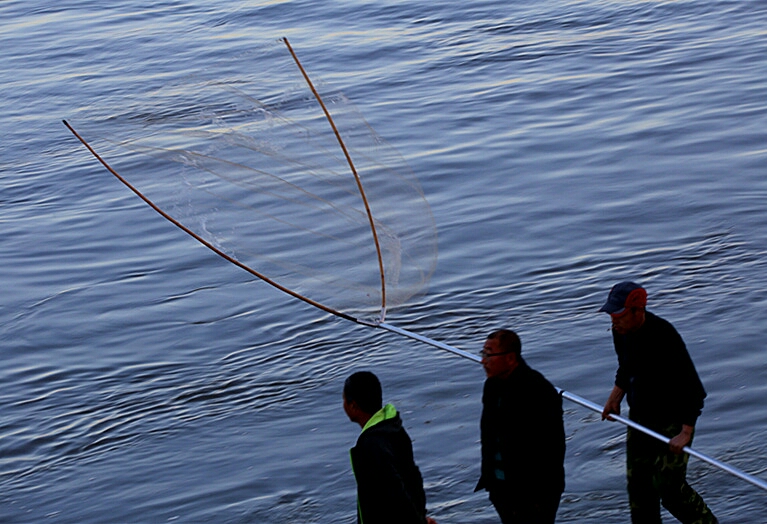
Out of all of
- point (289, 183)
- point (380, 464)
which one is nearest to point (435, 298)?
point (289, 183)

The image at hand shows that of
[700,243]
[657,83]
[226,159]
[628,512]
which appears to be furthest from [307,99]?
[657,83]

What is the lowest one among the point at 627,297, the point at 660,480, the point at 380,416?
the point at 660,480

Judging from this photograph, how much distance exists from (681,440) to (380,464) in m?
1.62

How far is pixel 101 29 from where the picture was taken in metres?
28.0

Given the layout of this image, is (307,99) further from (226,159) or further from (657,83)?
(657,83)

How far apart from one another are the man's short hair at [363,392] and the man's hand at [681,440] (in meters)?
1.48

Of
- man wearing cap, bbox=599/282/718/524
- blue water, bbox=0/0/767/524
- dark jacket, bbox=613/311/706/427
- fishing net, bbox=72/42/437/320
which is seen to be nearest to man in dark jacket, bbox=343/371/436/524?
fishing net, bbox=72/42/437/320

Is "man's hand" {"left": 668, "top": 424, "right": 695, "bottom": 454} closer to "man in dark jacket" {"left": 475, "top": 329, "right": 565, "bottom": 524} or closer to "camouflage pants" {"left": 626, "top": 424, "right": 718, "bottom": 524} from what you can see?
"camouflage pants" {"left": 626, "top": 424, "right": 718, "bottom": 524}

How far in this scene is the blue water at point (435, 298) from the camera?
26.5ft

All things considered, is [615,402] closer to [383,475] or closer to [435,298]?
[383,475]

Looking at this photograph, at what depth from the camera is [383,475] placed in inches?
191

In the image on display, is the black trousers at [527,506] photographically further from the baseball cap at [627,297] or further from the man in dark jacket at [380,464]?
the baseball cap at [627,297]

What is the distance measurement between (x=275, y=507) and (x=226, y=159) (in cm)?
248

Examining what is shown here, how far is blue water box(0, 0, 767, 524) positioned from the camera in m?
8.06
